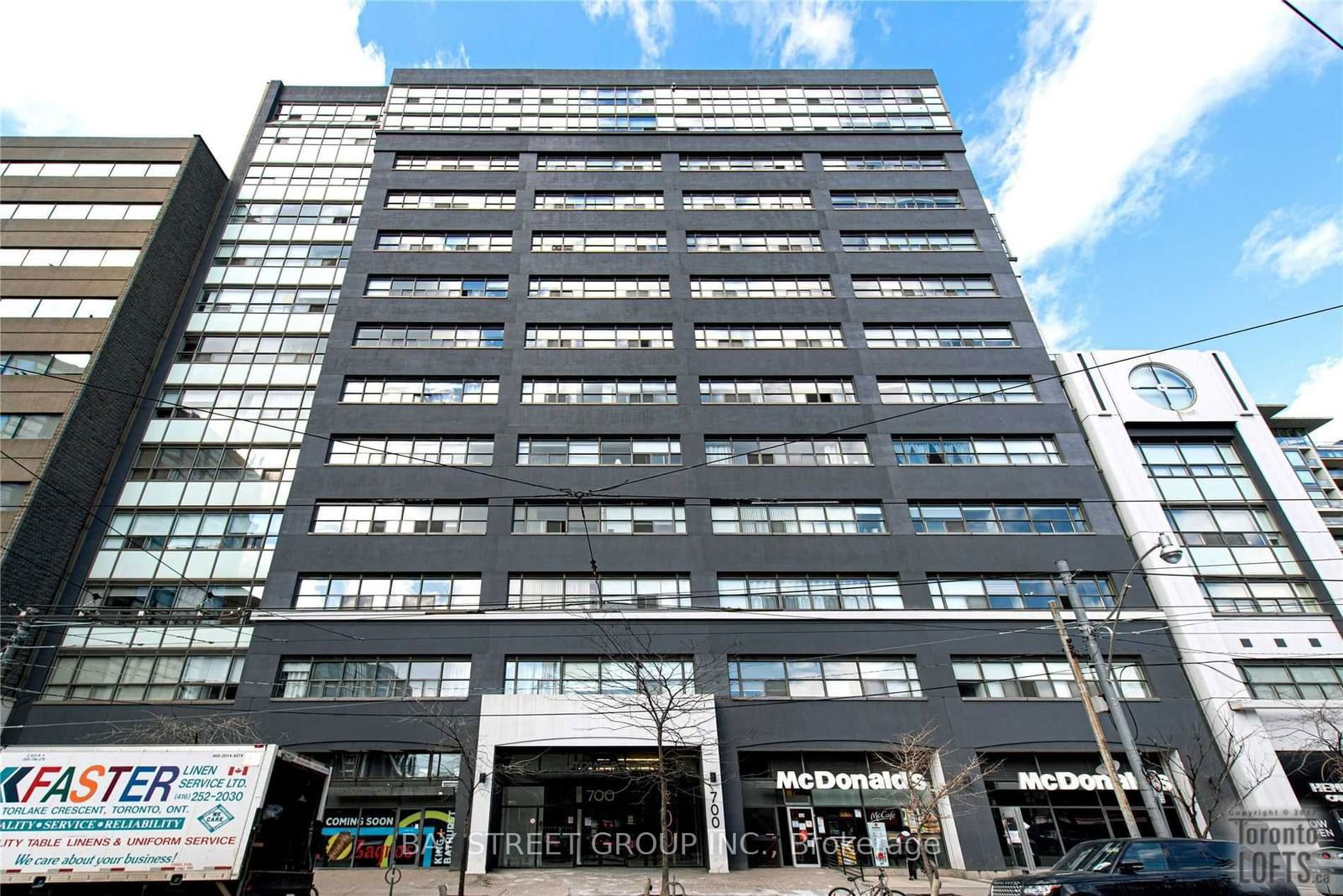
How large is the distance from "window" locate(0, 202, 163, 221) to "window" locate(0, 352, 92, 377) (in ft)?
31.8

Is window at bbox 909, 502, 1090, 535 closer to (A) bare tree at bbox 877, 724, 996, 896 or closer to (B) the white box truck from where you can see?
(A) bare tree at bbox 877, 724, 996, 896

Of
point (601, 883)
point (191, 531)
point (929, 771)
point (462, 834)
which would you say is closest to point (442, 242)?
point (191, 531)

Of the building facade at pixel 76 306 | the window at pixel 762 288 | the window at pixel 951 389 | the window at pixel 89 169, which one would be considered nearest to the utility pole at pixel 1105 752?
the window at pixel 951 389

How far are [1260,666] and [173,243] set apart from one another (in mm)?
57418

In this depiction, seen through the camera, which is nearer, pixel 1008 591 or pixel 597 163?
pixel 1008 591

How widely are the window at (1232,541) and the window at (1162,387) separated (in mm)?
5649

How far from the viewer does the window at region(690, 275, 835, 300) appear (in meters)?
39.0

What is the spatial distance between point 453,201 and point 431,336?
10.6 metres

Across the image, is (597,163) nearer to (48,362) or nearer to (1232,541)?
(48,362)

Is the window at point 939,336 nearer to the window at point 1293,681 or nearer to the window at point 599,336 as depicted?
the window at point 599,336

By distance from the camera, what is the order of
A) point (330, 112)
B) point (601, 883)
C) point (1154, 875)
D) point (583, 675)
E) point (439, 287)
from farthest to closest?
point (330, 112)
point (439, 287)
point (583, 675)
point (601, 883)
point (1154, 875)

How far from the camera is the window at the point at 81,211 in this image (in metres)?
39.3

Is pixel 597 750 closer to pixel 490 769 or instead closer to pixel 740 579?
pixel 490 769

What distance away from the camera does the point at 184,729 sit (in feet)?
83.7
